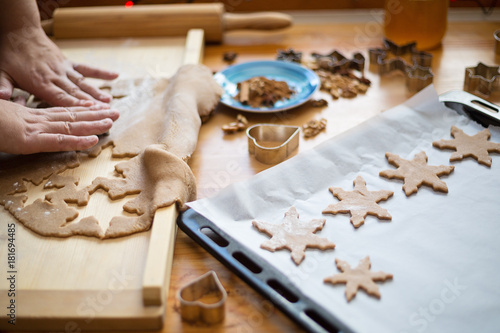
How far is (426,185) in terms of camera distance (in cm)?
97

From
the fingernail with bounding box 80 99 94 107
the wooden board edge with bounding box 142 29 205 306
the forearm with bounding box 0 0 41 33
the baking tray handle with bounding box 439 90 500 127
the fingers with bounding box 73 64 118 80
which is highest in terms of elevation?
the forearm with bounding box 0 0 41 33

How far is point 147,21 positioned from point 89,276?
1.12 meters

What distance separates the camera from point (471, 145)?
41.6 inches

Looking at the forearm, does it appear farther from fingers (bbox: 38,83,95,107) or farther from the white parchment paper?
the white parchment paper

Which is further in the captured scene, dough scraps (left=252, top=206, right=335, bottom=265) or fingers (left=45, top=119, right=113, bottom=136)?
fingers (left=45, top=119, right=113, bottom=136)

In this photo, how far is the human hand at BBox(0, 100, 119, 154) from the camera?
0.98m

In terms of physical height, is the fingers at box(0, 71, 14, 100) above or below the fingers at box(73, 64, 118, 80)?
above

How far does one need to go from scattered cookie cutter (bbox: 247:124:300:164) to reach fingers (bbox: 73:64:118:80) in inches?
19.0

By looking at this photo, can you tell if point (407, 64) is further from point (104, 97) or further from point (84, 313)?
point (84, 313)

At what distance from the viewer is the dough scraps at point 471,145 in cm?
103

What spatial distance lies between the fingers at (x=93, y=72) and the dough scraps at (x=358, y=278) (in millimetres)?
888

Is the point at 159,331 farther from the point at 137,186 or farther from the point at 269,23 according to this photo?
the point at 269,23

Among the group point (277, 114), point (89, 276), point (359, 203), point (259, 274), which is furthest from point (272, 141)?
point (89, 276)

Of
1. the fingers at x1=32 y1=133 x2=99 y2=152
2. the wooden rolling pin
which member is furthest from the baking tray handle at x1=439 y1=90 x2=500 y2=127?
the fingers at x1=32 y1=133 x2=99 y2=152
